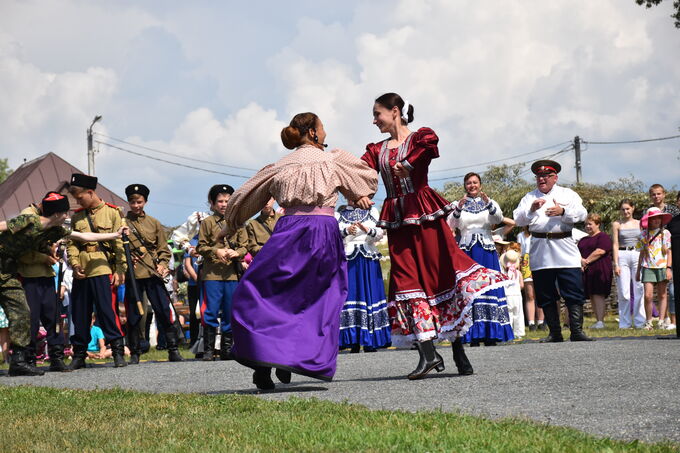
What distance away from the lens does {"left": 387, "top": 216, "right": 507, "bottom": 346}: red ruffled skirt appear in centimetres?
742

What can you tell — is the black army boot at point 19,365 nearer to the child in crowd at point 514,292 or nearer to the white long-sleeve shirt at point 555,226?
the white long-sleeve shirt at point 555,226

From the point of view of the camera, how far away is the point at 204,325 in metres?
12.3

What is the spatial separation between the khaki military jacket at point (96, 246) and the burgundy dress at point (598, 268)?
933cm

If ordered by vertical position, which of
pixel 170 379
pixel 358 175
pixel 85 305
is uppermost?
pixel 358 175

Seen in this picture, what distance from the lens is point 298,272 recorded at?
22.1 ft

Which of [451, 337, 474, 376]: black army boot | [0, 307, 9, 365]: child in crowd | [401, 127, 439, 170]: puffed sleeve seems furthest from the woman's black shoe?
[0, 307, 9, 365]: child in crowd

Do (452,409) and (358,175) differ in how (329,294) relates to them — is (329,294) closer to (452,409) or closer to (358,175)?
(358,175)

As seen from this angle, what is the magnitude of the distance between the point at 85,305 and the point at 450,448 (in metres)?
7.83

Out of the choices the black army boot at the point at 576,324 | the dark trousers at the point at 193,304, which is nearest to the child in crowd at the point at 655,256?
the black army boot at the point at 576,324

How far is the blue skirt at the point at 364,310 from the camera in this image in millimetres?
12359

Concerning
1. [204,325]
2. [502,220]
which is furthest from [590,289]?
[204,325]

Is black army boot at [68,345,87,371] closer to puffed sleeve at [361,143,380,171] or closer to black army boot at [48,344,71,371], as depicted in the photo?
black army boot at [48,344,71,371]

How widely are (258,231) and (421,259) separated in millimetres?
5092

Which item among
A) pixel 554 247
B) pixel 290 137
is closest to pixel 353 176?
pixel 290 137
